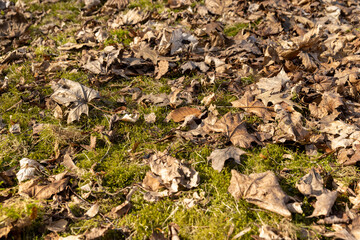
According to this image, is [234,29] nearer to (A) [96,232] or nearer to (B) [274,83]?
(B) [274,83]

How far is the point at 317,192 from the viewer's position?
238 cm

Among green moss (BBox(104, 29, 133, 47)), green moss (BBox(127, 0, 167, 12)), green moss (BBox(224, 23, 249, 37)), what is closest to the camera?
green moss (BBox(104, 29, 133, 47))

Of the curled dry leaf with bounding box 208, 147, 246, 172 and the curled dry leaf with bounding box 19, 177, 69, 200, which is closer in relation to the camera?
the curled dry leaf with bounding box 19, 177, 69, 200

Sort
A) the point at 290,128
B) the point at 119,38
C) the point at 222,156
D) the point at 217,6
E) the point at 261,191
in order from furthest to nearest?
the point at 217,6 < the point at 119,38 < the point at 290,128 < the point at 222,156 < the point at 261,191

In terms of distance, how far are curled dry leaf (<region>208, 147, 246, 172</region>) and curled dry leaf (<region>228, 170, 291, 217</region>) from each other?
0.15 meters

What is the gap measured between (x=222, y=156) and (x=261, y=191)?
1.67ft

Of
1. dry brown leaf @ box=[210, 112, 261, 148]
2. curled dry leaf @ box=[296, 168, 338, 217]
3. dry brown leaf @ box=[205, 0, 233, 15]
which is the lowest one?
curled dry leaf @ box=[296, 168, 338, 217]

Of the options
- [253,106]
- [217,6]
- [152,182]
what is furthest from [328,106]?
[217,6]

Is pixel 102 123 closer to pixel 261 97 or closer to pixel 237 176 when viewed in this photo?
pixel 237 176

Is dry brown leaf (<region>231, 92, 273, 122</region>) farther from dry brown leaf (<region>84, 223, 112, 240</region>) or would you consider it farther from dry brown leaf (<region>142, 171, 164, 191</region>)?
dry brown leaf (<region>84, 223, 112, 240</region>)

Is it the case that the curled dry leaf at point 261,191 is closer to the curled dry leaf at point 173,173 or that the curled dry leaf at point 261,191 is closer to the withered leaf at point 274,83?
the curled dry leaf at point 173,173

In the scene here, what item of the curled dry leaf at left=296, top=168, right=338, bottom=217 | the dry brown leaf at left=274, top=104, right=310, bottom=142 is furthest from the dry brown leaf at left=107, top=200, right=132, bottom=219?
the dry brown leaf at left=274, top=104, right=310, bottom=142

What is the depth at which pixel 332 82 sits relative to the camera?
354cm

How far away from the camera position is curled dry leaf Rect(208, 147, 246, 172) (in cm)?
260
